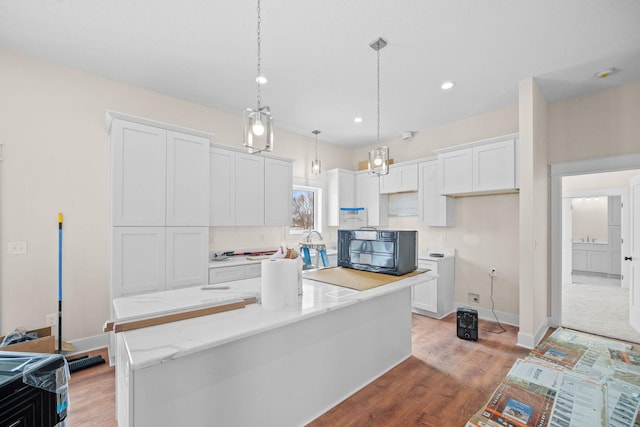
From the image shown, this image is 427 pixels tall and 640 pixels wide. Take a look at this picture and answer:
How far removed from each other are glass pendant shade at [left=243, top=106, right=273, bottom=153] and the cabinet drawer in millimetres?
1986

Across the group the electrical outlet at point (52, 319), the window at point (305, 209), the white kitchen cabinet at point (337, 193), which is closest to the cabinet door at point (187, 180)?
the electrical outlet at point (52, 319)

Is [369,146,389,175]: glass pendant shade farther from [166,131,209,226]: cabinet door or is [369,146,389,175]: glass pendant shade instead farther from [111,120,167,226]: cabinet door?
[111,120,167,226]: cabinet door

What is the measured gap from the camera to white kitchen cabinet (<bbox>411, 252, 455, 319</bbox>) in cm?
408

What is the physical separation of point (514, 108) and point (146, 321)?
4.67 metres

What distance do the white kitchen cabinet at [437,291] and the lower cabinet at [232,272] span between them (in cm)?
236

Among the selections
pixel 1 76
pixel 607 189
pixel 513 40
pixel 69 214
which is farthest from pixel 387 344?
pixel 607 189

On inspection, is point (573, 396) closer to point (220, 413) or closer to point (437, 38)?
point (220, 413)

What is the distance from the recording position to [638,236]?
135 inches

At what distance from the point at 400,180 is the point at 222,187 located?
2.91 meters

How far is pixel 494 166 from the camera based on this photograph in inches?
145

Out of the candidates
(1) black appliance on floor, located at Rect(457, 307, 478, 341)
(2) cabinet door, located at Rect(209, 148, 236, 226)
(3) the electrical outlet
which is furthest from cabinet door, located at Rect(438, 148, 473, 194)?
(3) the electrical outlet

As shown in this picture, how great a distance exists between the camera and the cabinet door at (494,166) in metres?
3.54

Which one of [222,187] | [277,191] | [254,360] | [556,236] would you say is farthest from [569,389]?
[222,187]

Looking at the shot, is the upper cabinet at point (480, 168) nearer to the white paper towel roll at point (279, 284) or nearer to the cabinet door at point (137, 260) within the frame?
the white paper towel roll at point (279, 284)
